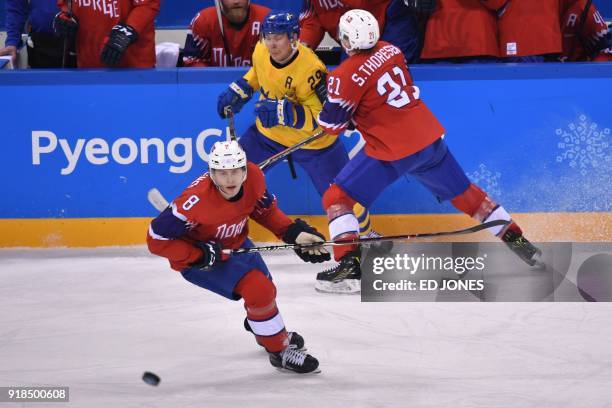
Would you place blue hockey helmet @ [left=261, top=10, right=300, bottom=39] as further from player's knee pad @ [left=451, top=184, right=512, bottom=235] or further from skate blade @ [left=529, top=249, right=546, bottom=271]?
skate blade @ [left=529, top=249, right=546, bottom=271]

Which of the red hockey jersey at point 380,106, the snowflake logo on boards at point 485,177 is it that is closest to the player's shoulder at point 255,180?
the red hockey jersey at point 380,106

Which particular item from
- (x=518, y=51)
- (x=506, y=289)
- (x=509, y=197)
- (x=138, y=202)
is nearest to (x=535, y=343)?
(x=506, y=289)

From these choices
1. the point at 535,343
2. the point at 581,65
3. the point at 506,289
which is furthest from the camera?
the point at 581,65

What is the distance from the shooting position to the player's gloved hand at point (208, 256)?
12.7ft

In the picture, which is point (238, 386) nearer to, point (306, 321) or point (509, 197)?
point (306, 321)

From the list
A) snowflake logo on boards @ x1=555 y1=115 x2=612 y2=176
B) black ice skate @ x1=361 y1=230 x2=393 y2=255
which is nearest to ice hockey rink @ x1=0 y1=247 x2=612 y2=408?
black ice skate @ x1=361 y1=230 x2=393 y2=255

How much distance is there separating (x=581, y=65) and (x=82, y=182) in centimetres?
265

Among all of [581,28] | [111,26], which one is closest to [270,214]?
[111,26]

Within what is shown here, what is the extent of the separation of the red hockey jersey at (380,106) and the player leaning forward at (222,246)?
912mm

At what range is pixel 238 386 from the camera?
3824 mm

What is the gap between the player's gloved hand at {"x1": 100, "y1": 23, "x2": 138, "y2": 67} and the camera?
18.4 feet

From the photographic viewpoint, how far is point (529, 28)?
5676 millimetres

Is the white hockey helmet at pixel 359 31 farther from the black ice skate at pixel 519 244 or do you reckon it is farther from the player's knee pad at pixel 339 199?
the black ice skate at pixel 519 244

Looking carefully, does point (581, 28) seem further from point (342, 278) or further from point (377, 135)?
point (342, 278)
